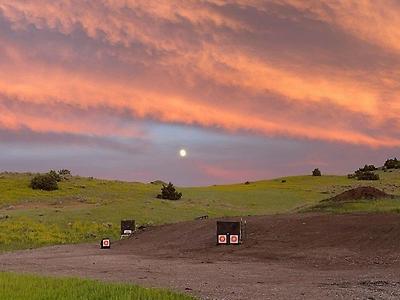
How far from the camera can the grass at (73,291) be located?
15.2 m

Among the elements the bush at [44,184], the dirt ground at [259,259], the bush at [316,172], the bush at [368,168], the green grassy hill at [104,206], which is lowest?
the dirt ground at [259,259]

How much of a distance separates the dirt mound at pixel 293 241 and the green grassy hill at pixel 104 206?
6.47 meters

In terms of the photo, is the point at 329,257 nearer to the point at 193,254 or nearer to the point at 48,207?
the point at 193,254

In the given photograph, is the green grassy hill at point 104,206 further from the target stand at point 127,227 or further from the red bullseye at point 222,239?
the red bullseye at point 222,239

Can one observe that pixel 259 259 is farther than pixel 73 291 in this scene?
Yes

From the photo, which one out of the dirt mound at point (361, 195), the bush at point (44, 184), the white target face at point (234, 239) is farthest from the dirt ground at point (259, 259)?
the bush at point (44, 184)

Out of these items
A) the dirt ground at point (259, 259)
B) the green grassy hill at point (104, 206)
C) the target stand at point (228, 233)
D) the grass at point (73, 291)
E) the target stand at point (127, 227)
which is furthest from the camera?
the green grassy hill at point (104, 206)

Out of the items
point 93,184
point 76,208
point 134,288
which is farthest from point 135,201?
point 134,288

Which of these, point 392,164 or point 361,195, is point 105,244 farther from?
point 392,164

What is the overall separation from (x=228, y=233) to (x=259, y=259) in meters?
5.54

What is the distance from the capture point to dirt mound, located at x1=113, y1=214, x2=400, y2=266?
2962cm

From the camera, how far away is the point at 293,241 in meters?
33.3

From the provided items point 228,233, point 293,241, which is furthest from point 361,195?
point 228,233

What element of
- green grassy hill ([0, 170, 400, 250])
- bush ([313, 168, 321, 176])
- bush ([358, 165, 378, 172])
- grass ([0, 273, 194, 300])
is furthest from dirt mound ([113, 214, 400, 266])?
bush ([358, 165, 378, 172])
